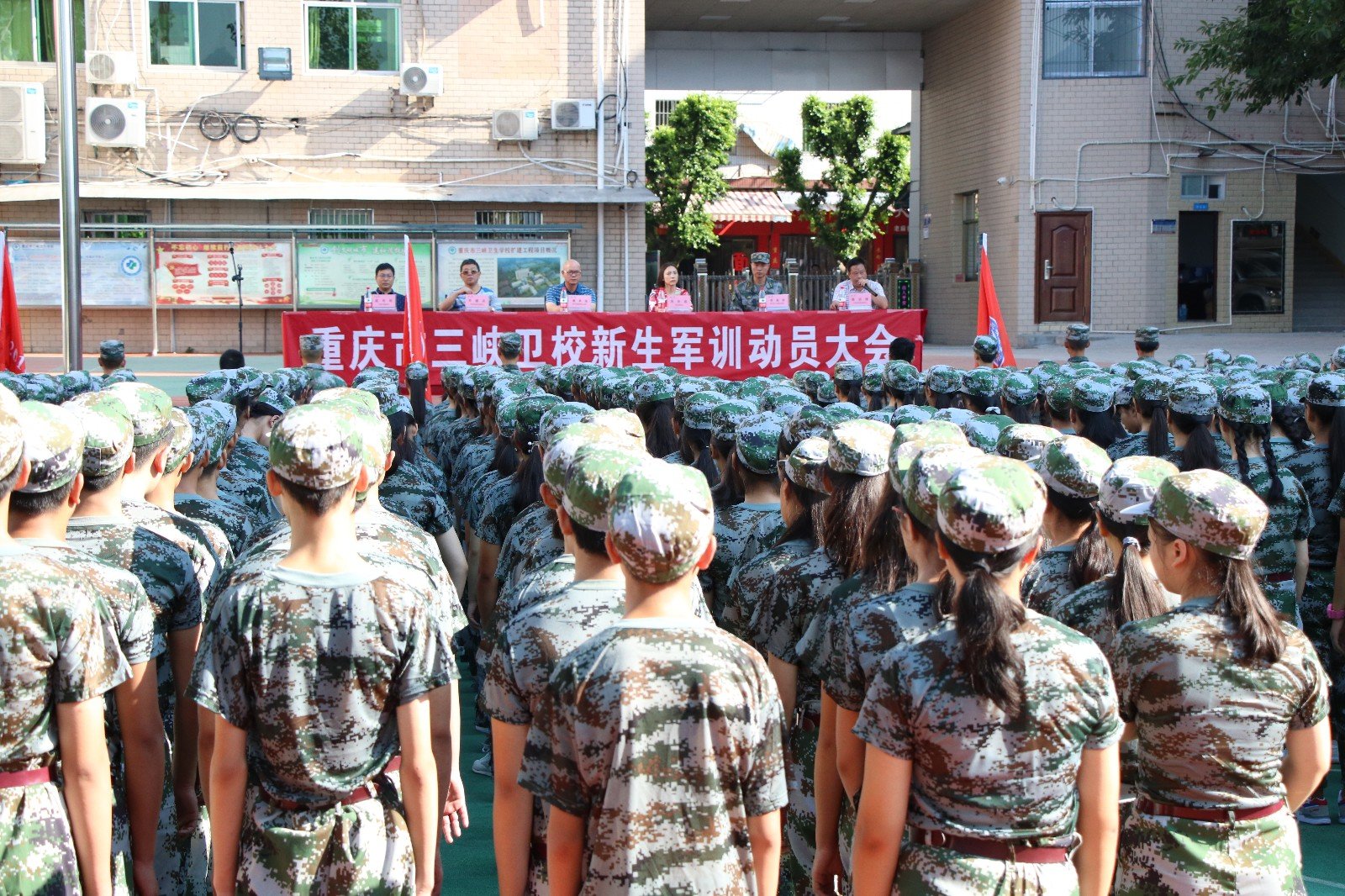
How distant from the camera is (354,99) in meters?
19.0

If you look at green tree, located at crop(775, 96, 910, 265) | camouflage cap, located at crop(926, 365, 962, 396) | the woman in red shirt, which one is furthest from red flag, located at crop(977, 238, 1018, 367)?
green tree, located at crop(775, 96, 910, 265)

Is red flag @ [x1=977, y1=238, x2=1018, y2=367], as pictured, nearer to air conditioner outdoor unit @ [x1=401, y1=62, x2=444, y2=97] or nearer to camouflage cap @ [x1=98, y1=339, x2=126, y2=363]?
camouflage cap @ [x1=98, y1=339, x2=126, y2=363]

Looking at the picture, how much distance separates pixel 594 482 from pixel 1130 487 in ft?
4.85

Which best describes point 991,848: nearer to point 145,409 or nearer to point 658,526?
point 658,526

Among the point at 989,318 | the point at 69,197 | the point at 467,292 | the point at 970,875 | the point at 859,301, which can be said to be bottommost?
the point at 970,875

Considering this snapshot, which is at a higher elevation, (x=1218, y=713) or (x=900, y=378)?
(x=900, y=378)

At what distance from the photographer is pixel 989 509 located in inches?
101

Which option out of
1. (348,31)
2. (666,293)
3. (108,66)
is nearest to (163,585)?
(666,293)

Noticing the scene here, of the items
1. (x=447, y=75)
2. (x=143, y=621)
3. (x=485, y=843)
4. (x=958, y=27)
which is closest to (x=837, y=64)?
(x=958, y=27)

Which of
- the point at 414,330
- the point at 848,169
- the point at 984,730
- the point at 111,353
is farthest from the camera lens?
the point at 848,169

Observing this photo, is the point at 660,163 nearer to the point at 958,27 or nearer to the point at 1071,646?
the point at 958,27

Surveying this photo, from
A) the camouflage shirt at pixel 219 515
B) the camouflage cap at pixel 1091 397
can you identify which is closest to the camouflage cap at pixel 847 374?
the camouflage cap at pixel 1091 397

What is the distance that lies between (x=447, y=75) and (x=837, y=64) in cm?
808

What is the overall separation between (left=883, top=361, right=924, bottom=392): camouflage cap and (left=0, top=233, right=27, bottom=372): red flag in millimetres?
6853
